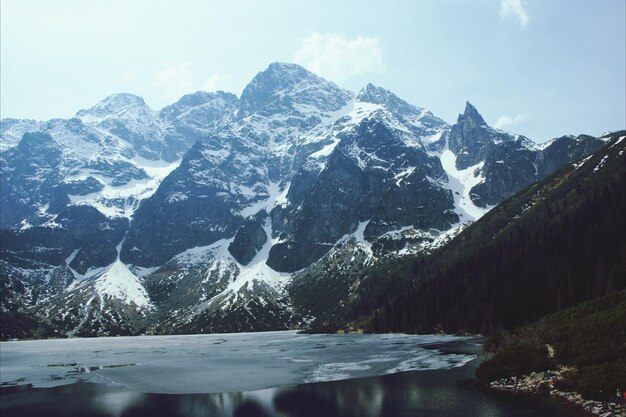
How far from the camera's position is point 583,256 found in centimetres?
15625

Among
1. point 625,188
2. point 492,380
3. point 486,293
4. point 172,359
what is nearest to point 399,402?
point 492,380

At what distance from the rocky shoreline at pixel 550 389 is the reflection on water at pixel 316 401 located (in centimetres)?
280

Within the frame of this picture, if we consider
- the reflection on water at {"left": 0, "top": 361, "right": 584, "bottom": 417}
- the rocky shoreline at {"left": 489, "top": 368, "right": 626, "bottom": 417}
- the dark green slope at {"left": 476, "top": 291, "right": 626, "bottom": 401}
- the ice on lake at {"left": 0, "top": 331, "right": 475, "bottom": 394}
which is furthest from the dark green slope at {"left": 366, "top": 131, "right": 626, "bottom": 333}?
the reflection on water at {"left": 0, "top": 361, "right": 584, "bottom": 417}

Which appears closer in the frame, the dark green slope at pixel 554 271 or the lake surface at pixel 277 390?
the lake surface at pixel 277 390

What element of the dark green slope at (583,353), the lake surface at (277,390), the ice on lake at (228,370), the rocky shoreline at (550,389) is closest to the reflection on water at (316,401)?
the lake surface at (277,390)

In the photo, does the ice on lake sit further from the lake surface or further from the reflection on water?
the reflection on water

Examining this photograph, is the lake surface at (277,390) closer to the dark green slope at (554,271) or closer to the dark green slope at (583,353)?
the dark green slope at (583,353)

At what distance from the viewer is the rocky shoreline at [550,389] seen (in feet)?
165

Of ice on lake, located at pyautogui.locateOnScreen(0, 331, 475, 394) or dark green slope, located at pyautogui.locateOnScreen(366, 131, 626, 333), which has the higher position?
dark green slope, located at pyautogui.locateOnScreen(366, 131, 626, 333)

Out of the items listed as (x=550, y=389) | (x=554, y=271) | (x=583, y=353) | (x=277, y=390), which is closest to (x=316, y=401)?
(x=277, y=390)

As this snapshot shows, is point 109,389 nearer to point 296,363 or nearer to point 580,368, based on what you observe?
point 296,363

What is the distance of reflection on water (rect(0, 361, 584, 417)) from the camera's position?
56.7 meters

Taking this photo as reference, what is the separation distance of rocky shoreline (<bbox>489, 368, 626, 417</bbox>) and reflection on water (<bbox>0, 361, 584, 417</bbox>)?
9.18 ft

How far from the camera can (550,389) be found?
204 feet
